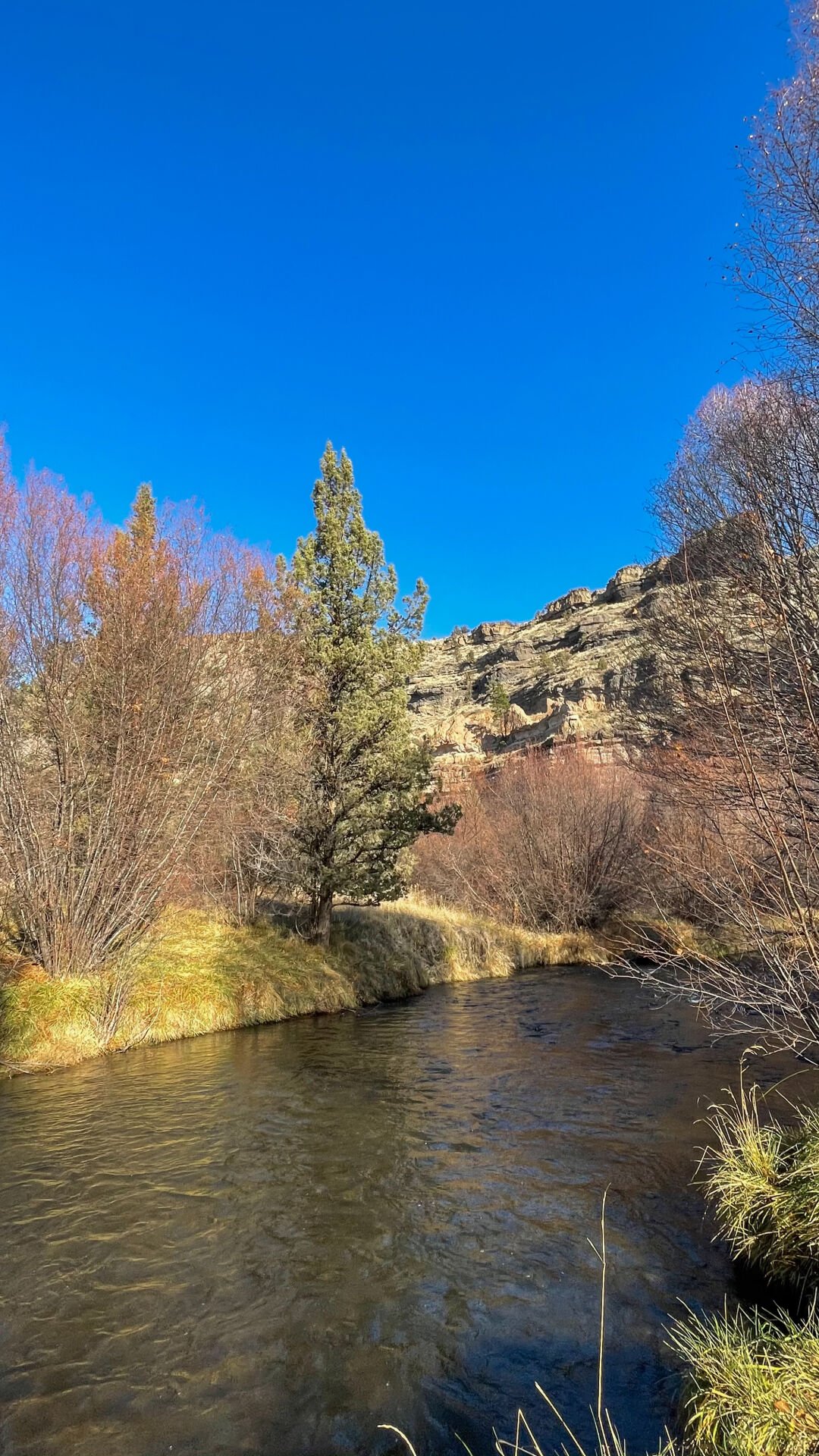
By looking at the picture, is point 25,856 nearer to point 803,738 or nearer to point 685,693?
point 685,693

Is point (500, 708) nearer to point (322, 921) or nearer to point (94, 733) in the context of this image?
point (322, 921)

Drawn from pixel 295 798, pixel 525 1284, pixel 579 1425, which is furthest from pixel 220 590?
pixel 579 1425

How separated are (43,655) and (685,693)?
1003 centimetres

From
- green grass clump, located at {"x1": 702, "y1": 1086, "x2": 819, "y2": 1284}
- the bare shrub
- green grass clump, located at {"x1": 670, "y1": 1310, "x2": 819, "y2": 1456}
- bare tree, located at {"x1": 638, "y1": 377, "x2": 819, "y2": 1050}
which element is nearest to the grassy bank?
the bare shrub

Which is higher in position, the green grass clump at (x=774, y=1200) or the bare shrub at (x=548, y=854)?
the bare shrub at (x=548, y=854)

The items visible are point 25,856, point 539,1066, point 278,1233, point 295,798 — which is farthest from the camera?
point 295,798

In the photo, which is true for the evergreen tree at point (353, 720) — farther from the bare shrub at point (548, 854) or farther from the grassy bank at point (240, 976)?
the bare shrub at point (548, 854)

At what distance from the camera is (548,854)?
90.7 ft

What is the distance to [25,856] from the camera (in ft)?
40.1

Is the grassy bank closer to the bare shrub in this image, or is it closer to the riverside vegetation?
the riverside vegetation

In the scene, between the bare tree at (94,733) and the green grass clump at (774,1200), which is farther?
the bare tree at (94,733)

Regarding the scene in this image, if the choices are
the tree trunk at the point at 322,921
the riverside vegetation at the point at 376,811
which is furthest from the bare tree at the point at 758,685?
the tree trunk at the point at 322,921

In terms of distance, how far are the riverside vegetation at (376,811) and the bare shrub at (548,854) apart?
17 centimetres

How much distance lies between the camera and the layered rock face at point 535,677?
61969 millimetres
